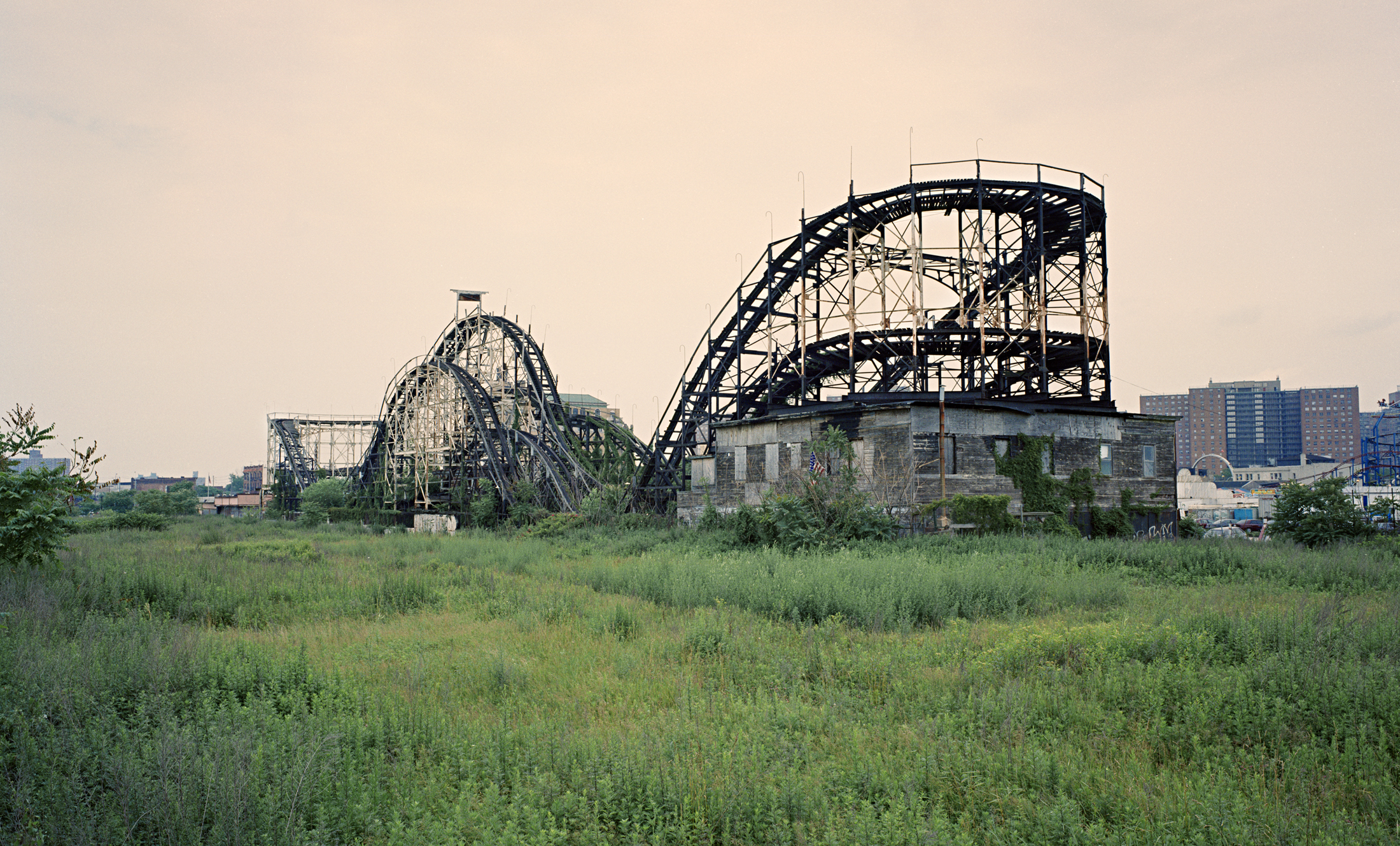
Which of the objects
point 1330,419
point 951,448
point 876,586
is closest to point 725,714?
point 876,586

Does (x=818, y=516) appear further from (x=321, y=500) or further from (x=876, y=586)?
(x=321, y=500)

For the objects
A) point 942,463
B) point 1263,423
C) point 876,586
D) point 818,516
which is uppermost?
point 1263,423

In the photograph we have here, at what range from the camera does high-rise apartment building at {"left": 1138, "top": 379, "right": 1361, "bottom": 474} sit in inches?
7042

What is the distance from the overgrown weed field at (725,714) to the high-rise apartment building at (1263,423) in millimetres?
185851

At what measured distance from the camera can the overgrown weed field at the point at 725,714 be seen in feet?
16.5

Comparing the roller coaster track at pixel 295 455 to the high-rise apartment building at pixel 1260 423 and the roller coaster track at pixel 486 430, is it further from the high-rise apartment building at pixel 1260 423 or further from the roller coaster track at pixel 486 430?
the high-rise apartment building at pixel 1260 423

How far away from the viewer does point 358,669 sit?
857 cm

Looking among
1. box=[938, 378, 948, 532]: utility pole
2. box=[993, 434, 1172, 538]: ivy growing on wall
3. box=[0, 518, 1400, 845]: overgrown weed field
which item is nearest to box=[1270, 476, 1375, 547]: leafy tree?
box=[993, 434, 1172, 538]: ivy growing on wall

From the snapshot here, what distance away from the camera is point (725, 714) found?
6902mm

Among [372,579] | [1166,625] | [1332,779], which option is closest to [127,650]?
[372,579]

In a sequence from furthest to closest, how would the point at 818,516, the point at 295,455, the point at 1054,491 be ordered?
the point at 295,455 < the point at 1054,491 < the point at 818,516

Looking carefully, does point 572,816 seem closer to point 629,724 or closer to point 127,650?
point 629,724

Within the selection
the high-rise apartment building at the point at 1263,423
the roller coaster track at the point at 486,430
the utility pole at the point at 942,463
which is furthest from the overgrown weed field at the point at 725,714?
the high-rise apartment building at the point at 1263,423

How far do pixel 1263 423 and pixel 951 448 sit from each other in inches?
8552
